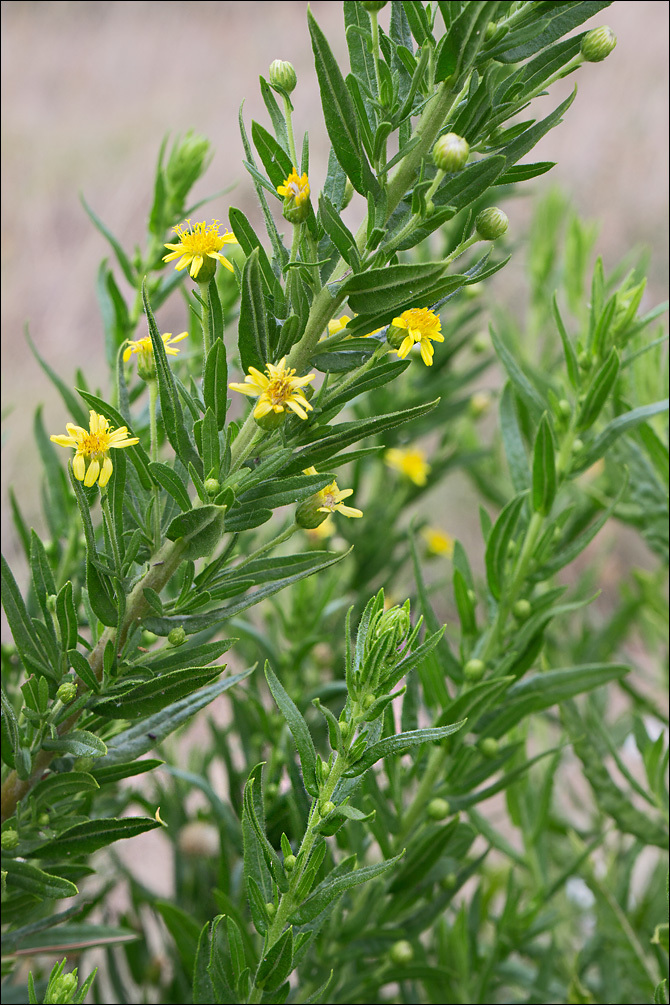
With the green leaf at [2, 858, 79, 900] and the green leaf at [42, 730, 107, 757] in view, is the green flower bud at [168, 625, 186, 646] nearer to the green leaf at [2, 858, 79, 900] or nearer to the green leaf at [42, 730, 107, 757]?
the green leaf at [42, 730, 107, 757]

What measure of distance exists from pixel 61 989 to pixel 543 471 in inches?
21.3

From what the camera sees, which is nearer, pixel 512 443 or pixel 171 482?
pixel 171 482

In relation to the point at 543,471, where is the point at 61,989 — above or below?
below

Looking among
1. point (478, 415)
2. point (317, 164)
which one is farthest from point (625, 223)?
point (478, 415)

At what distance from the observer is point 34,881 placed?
61 cm

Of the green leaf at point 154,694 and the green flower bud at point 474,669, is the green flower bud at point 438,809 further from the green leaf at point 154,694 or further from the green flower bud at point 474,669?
the green leaf at point 154,694

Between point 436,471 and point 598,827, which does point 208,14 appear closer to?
point 436,471

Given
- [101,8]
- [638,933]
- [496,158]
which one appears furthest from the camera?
[101,8]

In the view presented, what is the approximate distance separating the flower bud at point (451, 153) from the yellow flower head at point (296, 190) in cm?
8

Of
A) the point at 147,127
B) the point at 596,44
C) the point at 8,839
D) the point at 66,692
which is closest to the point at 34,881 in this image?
the point at 8,839

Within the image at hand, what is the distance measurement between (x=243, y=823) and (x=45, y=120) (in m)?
4.37

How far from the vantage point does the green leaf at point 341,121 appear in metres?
0.49

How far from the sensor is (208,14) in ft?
16.9

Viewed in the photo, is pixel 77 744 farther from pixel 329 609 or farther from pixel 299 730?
pixel 329 609
